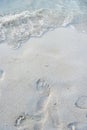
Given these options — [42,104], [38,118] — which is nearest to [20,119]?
[38,118]

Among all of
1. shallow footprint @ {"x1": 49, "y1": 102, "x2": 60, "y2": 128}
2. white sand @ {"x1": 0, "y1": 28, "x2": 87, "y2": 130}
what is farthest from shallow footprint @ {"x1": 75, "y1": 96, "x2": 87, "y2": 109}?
shallow footprint @ {"x1": 49, "y1": 102, "x2": 60, "y2": 128}

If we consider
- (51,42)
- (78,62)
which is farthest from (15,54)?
(78,62)

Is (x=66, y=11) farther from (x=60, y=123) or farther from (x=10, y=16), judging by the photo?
(x=60, y=123)

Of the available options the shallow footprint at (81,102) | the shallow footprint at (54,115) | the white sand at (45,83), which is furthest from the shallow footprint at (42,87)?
the shallow footprint at (81,102)

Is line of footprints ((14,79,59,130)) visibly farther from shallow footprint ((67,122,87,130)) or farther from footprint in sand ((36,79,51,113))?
shallow footprint ((67,122,87,130))

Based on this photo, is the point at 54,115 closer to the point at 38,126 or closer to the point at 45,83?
the point at 38,126
